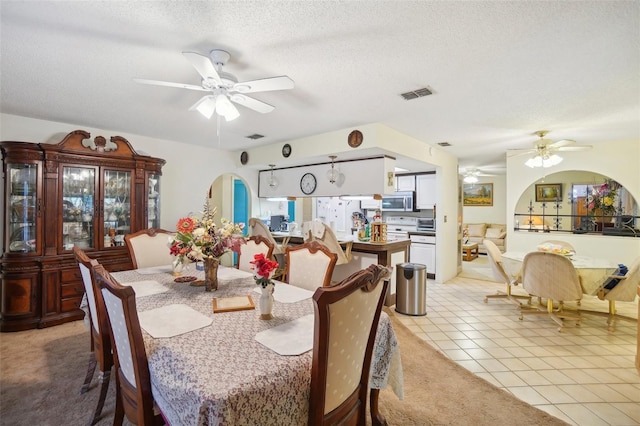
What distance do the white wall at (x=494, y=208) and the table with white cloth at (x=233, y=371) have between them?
8.63 meters

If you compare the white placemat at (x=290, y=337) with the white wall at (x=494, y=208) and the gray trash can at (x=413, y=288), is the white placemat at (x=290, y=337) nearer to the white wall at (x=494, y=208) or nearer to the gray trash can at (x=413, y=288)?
the gray trash can at (x=413, y=288)

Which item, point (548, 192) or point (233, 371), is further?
Answer: point (548, 192)

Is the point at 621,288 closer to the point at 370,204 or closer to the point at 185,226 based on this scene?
the point at 370,204

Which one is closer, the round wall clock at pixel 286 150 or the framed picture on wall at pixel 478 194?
the round wall clock at pixel 286 150

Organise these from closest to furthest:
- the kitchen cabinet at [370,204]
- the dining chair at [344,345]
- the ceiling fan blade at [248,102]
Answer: the dining chair at [344,345] → the ceiling fan blade at [248,102] → the kitchen cabinet at [370,204]

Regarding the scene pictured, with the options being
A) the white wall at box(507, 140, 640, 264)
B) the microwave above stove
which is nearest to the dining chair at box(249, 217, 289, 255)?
the microwave above stove

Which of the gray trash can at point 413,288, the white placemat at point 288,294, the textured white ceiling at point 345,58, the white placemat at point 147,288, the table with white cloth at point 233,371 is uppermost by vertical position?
the textured white ceiling at point 345,58

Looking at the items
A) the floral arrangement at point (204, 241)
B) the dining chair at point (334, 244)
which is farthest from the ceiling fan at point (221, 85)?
the dining chair at point (334, 244)

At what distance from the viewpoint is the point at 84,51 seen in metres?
1.99

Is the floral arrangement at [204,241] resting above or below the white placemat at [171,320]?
above

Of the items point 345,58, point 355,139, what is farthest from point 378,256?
point 345,58

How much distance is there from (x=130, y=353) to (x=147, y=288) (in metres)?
0.97

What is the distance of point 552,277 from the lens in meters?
3.20

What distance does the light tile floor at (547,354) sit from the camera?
6.73ft
